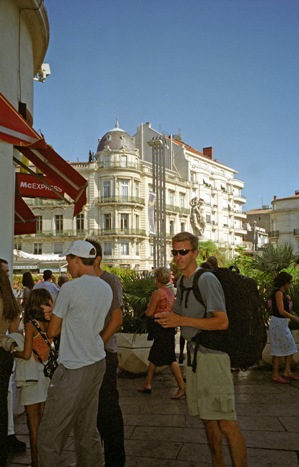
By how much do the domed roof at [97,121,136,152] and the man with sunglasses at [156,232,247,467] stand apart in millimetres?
60350

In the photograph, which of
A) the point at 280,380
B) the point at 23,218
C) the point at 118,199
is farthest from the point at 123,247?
the point at 280,380

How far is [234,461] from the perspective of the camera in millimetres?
3230

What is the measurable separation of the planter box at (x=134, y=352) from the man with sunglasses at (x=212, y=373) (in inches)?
165

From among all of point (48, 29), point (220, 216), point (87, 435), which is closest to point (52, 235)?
point (220, 216)

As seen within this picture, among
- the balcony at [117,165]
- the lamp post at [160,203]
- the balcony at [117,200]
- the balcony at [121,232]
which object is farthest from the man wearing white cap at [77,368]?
the balcony at [117,165]

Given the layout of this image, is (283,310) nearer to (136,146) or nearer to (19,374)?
(19,374)

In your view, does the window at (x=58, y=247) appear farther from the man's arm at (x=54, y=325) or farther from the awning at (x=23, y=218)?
the man's arm at (x=54, y=325)

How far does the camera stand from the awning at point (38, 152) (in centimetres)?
469

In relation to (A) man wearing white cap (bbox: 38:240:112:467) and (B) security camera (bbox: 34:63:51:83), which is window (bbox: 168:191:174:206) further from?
(A) man wearing white cap (bbox: 38:240:112:467)

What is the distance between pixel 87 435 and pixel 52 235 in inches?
2307

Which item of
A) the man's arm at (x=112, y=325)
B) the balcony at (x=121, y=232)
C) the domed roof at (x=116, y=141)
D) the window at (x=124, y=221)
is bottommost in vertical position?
the man's arm at (x=112, y=325)

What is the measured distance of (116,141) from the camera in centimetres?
6384

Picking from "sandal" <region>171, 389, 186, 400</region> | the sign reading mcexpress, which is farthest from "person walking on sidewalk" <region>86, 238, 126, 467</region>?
the sign reading mcexpress

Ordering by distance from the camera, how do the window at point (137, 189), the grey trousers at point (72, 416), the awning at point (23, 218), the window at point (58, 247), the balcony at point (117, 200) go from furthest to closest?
the window at point (137, 189)
the window at point (58, 247)
the balcony at point (117, 200)
the awning at point (23, 218)
the grey trousers at point (72, 416)
